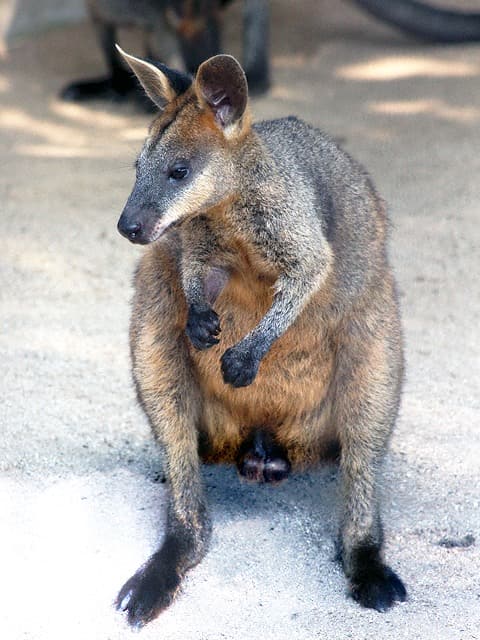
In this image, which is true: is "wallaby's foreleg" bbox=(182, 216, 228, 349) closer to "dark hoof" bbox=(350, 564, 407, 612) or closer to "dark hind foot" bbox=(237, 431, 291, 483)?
"dark hind foot" bbox=(237, 431, 291, 483)

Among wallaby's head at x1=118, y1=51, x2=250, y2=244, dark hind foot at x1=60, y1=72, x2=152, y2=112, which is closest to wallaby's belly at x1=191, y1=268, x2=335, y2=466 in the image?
wallaby's head at x1=118, y1=51, x2=250, y2=244

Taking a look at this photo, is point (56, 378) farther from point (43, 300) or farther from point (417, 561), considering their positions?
point (417, 561)

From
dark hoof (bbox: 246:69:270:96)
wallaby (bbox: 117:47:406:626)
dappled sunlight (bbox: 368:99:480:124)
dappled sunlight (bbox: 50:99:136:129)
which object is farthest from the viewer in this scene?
dark hoof (bbox: 246:69:270:96)

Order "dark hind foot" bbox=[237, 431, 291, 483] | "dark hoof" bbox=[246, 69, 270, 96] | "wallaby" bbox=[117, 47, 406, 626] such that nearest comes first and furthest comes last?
"wallaby" bbox=[117, 47, 406, 626]
"dark hind foot" bbox=[237, 431, 291, 483]
"dark hoof" bbox=[246, 69, 270, 96]

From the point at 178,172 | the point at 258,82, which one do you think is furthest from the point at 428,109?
the point at 178,172

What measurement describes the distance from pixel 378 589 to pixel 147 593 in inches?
26.4

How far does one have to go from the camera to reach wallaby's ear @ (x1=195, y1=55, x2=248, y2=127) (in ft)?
9.75

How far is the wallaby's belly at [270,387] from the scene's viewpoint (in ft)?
10.8

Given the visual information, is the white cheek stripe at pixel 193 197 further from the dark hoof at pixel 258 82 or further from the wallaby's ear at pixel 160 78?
the dark hoof at pixel 258 82

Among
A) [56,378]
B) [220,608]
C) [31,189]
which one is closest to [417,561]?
[220,608]

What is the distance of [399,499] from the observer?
362 centimetres

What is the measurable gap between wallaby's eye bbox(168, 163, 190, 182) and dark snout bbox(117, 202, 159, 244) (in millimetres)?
129

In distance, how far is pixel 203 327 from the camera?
3.08 m

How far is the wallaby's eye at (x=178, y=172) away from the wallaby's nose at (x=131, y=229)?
0.60ft
